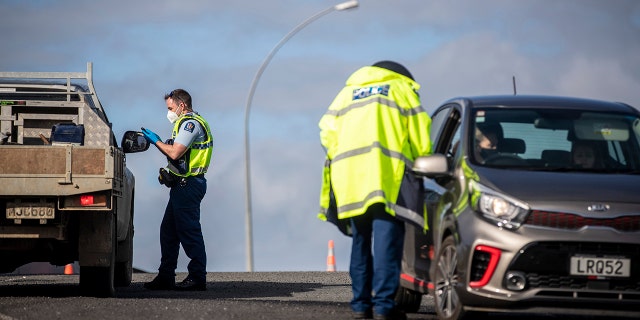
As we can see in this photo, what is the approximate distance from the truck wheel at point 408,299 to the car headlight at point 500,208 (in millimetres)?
2130

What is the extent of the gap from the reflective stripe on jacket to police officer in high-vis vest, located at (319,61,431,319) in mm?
5166

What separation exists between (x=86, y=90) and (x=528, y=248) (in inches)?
298

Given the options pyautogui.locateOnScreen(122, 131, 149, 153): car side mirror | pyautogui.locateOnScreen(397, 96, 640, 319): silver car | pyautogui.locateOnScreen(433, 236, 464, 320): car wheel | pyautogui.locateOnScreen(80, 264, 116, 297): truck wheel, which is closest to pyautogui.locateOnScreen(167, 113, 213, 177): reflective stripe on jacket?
pyautogui.locateOnScreen(122, 131, 149, 153): car side mirror

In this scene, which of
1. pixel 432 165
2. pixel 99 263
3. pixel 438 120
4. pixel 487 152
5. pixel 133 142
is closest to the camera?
pixel 432 165

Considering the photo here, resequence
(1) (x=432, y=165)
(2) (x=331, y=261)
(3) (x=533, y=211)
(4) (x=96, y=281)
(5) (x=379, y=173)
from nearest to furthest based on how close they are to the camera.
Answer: (3) (x=533, y=211) → (1) (x=432, y=165) → (5) (x=379, y=173) → (4) (x=96, y=281) → (2) (x=331, y=261)

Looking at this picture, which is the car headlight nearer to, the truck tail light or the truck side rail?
the truck tail light

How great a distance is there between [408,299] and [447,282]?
1.58m

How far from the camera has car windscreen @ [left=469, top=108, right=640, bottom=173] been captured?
962 centimetres

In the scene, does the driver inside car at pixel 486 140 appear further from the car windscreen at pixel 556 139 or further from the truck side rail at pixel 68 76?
the truck side rail at pixel 68 76

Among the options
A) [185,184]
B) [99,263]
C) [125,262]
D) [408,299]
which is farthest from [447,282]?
[125,262]

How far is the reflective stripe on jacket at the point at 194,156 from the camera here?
14.7m

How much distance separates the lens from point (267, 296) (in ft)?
45.6

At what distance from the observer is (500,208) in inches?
343

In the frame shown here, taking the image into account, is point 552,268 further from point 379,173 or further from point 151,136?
point 151,136
